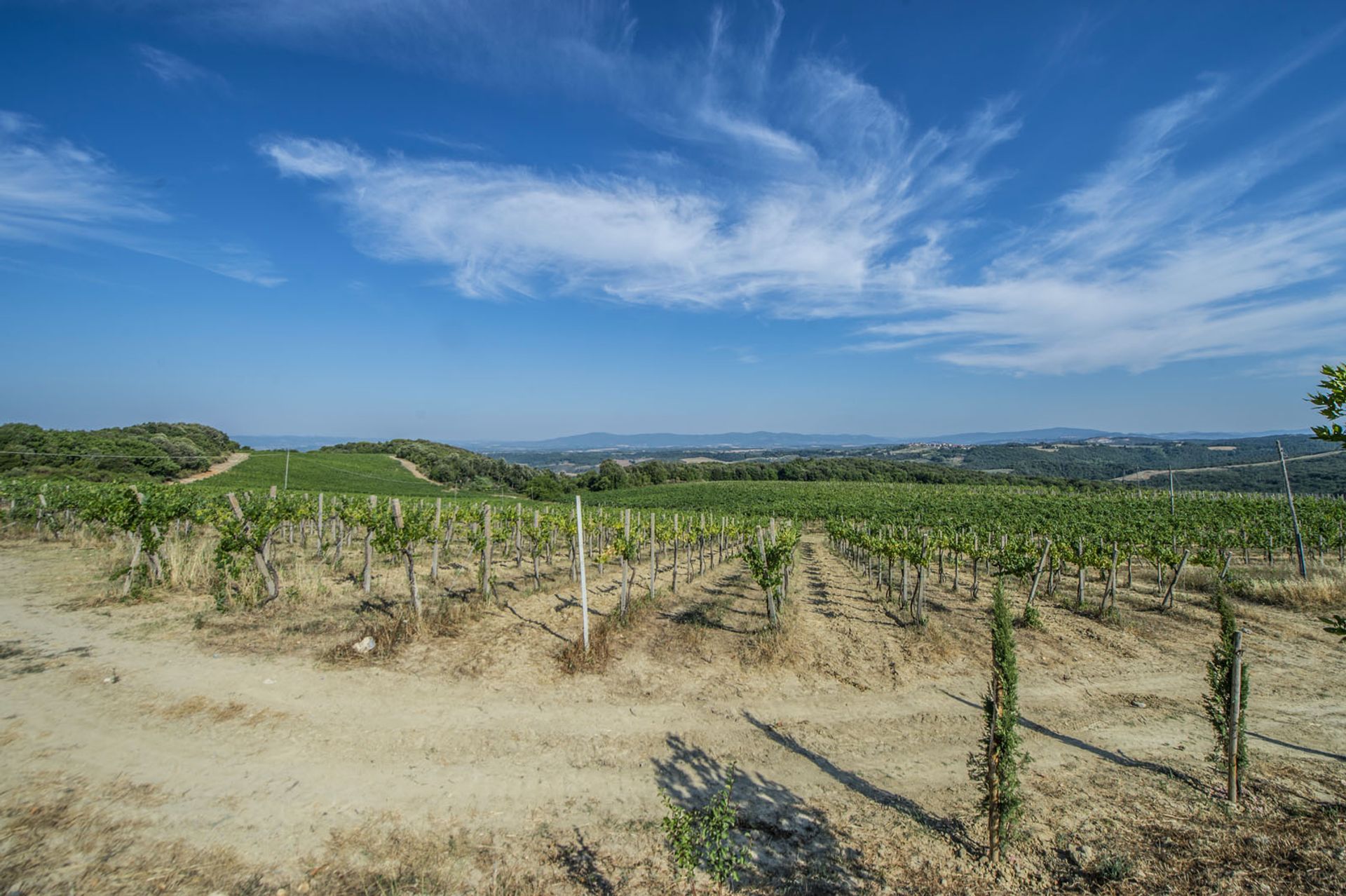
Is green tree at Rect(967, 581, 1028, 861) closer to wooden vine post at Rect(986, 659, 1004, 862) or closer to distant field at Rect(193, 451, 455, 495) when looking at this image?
Answer: wooden vine post at Rect(986, 659, 1004, 862)

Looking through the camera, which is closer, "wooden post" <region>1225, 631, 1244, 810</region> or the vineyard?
the vineyard

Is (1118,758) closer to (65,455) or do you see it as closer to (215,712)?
(215,712)

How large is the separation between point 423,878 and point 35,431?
182 feet

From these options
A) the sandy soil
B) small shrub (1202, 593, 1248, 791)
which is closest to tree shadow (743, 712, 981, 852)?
the sandy soil

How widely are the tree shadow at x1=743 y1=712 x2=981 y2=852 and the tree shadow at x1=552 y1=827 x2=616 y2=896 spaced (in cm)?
324

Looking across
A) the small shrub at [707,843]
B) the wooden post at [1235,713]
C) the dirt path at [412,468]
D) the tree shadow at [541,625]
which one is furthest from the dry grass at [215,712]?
the dirt path at [412,468]

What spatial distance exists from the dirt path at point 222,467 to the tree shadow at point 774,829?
4989 cm

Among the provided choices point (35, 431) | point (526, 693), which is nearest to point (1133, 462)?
point (526, 693)

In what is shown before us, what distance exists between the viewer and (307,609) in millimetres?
12109

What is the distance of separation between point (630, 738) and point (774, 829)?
247 cm

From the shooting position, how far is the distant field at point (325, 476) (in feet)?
138

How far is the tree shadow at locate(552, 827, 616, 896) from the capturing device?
15.7 ft

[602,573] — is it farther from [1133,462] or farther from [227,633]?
[1133,462]

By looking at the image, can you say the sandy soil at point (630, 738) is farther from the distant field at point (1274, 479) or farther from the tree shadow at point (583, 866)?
the distant field at point (1274, 479)
